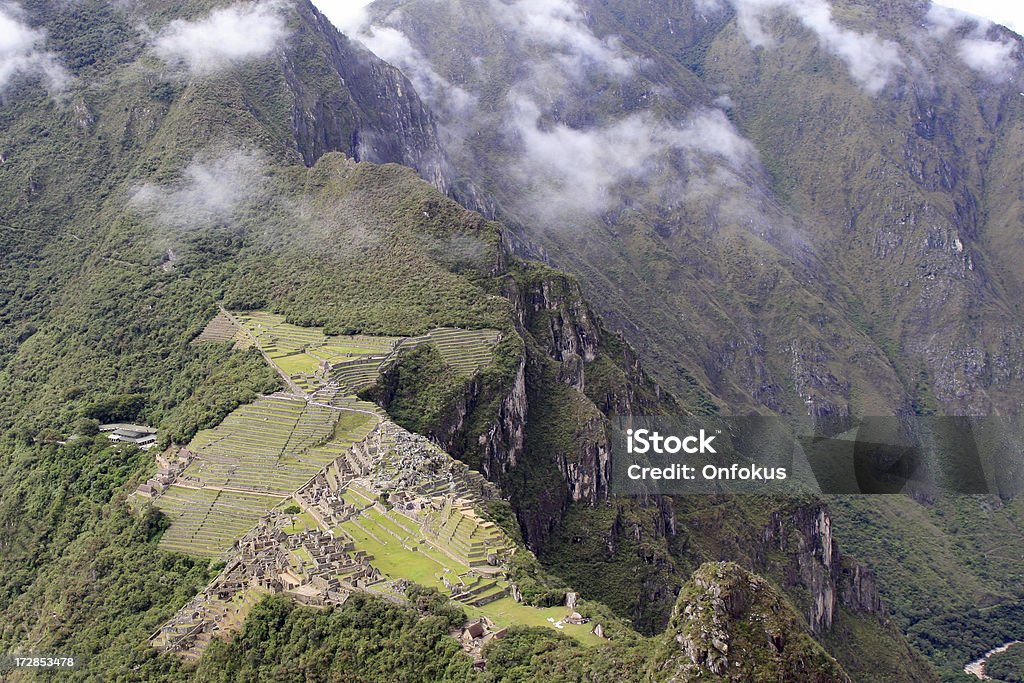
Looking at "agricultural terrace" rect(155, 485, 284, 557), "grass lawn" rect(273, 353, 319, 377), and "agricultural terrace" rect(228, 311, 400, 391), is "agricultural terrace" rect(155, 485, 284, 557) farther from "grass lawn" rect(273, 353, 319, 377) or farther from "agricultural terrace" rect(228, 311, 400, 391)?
"grass lawn" rect(273, 353, 319, 377)

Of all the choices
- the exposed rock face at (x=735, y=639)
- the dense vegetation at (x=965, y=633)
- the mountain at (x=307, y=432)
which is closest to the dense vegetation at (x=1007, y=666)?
the dense vegetation at (x=965, y=633)

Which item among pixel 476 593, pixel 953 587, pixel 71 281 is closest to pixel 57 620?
pixel 476 593

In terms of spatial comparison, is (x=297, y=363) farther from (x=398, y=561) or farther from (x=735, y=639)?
(x=735, y=639)

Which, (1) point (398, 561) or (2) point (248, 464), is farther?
(2) point (248, 464)

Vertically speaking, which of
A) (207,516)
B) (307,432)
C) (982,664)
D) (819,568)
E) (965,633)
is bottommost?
(207,516)

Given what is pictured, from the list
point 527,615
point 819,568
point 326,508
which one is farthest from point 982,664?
point 527,615

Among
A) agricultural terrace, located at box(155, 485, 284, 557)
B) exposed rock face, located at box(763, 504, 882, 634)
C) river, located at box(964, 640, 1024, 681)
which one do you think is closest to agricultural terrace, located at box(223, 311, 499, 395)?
agricultural terrace, located at box(155, 485, 284, 557)
